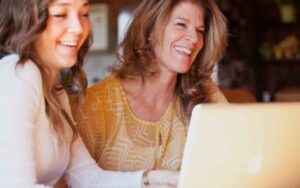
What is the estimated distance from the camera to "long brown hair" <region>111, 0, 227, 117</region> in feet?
6.61

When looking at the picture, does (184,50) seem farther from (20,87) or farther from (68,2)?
(20,87)

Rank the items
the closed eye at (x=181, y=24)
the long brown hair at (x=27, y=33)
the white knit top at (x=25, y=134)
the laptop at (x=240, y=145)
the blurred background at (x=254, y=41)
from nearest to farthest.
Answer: the laptop at (x=240, y=145) → the white knit top at (x=25, y=134) → the long brown hair at (x=27, y=33) → the closed eye at (x=181, y=24) → the blurred background at (x=254, y=41)

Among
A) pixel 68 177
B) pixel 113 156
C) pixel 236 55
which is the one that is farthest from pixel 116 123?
pixel 236 55

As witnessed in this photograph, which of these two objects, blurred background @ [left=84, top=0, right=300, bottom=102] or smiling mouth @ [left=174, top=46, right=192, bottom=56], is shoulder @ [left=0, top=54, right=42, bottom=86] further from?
blurred background @ [left=84, top=0, right=300, bottom=102]

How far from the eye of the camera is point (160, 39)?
2031 millimetres

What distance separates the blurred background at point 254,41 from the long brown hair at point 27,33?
181 inches

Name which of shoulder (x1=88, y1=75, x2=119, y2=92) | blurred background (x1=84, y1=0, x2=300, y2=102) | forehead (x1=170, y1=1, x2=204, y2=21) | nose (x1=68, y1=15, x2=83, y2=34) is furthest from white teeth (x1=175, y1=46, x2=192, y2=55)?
blurred background (x1=84, y1=0, x2=300, y2=102)

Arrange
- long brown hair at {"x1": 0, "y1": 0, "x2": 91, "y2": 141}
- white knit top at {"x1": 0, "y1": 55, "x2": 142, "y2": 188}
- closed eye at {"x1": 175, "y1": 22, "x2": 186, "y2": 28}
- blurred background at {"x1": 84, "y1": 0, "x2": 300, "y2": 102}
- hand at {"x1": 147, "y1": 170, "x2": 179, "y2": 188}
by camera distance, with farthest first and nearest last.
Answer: blurred background at {"x1": 84, "y1": 0, "x2": 300, "y2": 102}
closed eye at {"x1": 175, "y1": 22, "x2": 186, "y2": 28}
hand at {"x1": 147, "y1": 170, "x2": 179, "y2": 188}
long brown hair at {"x1": 0, "y1": 0, "x2": 91, "y2": 141}
white knit top at {"x1": 0, "y1": 55, "x2": 142, "y2": 188}

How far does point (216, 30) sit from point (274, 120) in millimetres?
953

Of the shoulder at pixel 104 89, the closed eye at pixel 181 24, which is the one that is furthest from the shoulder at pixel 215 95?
the shoulder at pixel 104 89

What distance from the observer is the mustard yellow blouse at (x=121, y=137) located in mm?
1894

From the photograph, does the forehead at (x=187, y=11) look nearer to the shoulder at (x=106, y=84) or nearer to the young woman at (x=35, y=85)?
the shoulder at (x=106, y=84)

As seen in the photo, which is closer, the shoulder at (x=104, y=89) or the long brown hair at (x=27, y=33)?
the long brown hair at (x=27, y=33)

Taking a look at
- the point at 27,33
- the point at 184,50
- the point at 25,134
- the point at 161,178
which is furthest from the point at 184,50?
the point at 25,134
